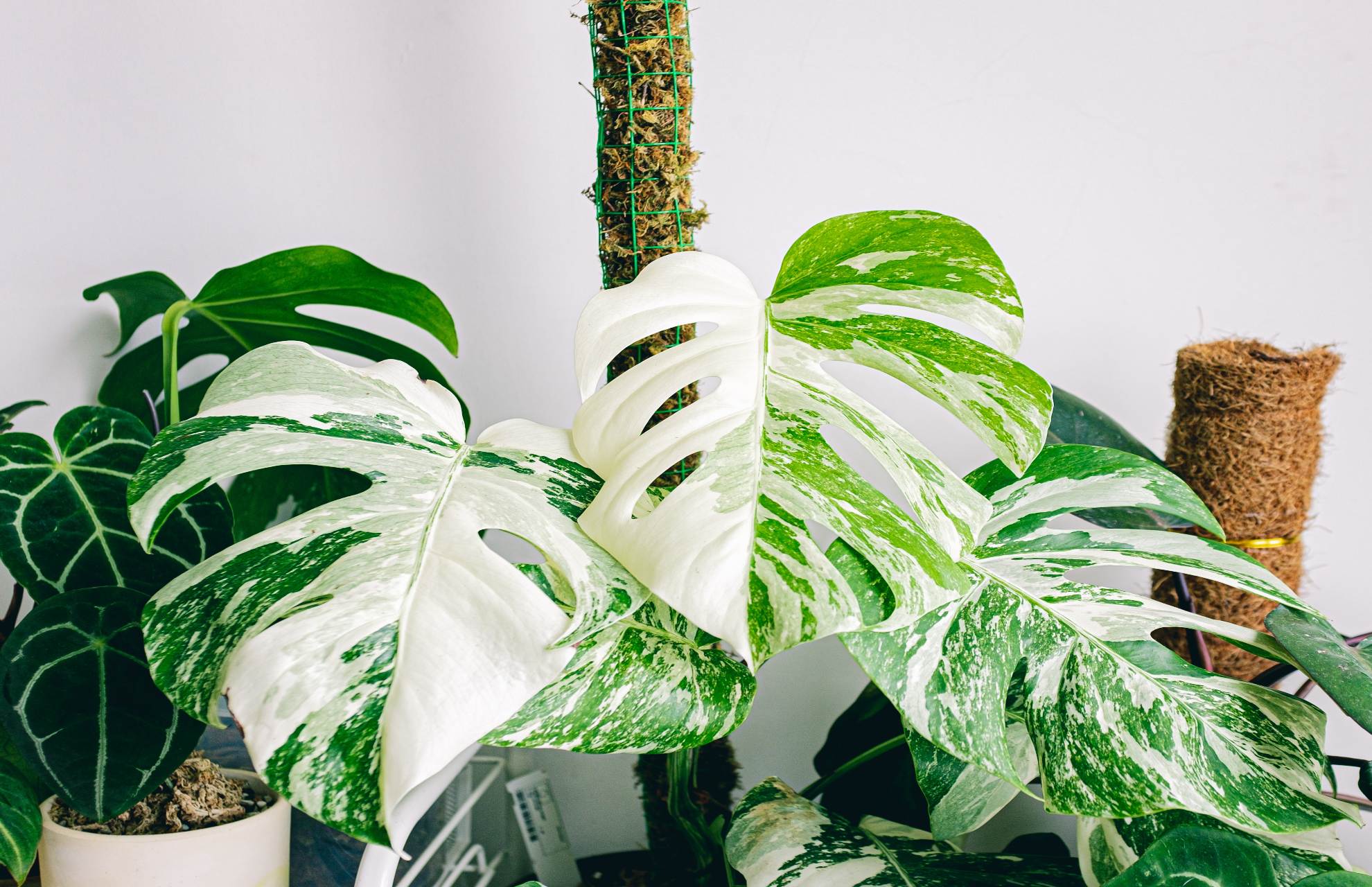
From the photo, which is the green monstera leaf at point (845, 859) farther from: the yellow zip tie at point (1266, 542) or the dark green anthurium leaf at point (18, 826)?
the dark green anthurium leaf at point (18, 826)

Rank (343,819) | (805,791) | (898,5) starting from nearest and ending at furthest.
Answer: (343,819) < (805,791) < (898,5)

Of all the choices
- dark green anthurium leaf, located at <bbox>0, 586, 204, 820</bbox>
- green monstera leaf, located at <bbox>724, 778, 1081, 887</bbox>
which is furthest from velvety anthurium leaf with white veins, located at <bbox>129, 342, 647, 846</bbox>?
green monstera leaf, located at <bbox>724, 778, 1081, 887</bbox>

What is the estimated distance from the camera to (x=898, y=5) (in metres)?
0.94

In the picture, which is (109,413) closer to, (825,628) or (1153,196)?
(825,628)

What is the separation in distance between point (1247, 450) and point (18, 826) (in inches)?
40.0

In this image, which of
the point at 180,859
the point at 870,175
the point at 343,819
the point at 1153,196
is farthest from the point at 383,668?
the point at 1153,196

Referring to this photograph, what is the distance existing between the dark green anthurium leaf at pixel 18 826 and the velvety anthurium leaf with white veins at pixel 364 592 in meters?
0.27

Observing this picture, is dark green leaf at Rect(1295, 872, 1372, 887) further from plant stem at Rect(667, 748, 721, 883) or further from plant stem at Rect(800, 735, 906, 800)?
plant stem at Rect(667, 748, 721, 883)

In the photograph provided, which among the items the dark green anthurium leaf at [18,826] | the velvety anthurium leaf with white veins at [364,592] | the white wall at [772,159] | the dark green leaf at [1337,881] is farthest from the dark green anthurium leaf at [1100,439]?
the dark green anthurium leaf at [18,826]

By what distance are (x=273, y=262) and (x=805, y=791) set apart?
71 cm

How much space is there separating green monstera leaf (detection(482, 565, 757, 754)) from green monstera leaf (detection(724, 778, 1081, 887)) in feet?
0.56

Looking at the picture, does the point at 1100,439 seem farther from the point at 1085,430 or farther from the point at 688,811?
the point at 688,811

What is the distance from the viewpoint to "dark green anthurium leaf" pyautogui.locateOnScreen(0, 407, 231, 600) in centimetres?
61

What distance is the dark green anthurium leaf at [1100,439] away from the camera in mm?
821
